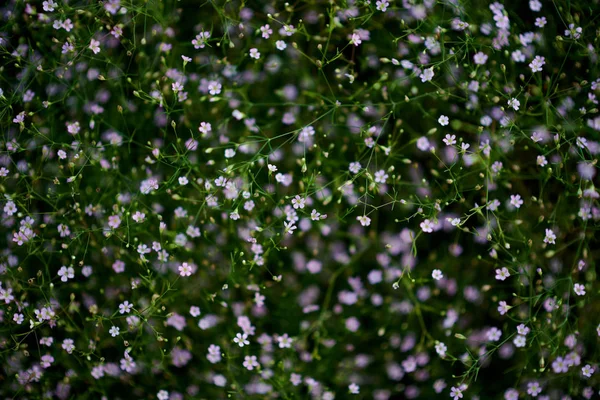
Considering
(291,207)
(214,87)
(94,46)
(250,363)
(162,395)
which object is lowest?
(162,395)

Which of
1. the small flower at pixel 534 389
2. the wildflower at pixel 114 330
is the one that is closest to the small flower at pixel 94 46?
the wildflower at pixel 114 330

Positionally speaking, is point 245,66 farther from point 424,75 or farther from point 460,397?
point 460,397

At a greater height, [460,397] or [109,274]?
[109,274]

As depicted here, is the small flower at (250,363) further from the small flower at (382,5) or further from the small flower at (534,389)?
the small flower at (382,5)

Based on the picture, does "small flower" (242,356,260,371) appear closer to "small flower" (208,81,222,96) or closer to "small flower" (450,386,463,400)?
"small flower" (450,386,463,400)

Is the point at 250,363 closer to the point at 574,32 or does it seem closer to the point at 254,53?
the point at 254,53

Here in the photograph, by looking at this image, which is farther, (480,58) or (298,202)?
(480,58)

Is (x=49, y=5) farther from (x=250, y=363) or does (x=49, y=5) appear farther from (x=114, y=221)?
(x=250, y=363)

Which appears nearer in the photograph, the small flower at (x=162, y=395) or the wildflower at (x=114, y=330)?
the wildflower at (x=114, y=330)

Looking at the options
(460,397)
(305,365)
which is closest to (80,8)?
(305,365)

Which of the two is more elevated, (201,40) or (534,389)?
(201,40)

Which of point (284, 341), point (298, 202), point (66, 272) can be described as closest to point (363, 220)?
point (298, 202)
